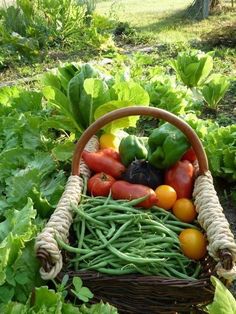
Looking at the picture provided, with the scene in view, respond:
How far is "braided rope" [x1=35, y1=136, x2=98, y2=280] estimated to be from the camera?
2322 mm

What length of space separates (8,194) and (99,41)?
17.9 feet

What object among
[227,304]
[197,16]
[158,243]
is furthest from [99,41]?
[227,304]

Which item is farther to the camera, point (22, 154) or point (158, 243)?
point (22, 154)

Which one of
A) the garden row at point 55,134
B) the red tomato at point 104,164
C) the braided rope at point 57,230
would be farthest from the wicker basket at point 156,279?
the red tomato at point 104,164

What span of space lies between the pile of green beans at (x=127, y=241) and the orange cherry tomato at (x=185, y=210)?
0.05 m

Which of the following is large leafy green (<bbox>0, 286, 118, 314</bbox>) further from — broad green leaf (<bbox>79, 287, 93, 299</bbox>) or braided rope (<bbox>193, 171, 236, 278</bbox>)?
braided rope (<bbox>193, 171, 236, 278</bbox>)

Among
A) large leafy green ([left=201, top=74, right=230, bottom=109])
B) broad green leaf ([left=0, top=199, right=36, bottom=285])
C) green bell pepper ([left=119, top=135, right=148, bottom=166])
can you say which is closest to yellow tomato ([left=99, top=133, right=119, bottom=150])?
green bell pepper ([left=119, top=135, right=148, bottom=166])

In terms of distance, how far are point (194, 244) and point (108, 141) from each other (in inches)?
46.5

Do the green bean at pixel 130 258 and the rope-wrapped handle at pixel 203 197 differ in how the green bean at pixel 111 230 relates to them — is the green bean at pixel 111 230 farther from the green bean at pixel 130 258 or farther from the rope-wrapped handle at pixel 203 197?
the rope-wrapped handle at pixel 203 197

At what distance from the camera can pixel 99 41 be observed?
8.23 m

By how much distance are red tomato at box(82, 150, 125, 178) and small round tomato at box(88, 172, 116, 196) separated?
9 cm

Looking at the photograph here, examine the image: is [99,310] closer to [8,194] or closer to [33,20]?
[8,194]

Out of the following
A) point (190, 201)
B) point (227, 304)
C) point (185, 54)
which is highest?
point (227, 304)

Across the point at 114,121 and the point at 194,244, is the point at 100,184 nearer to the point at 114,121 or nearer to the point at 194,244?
the point at 194,244
